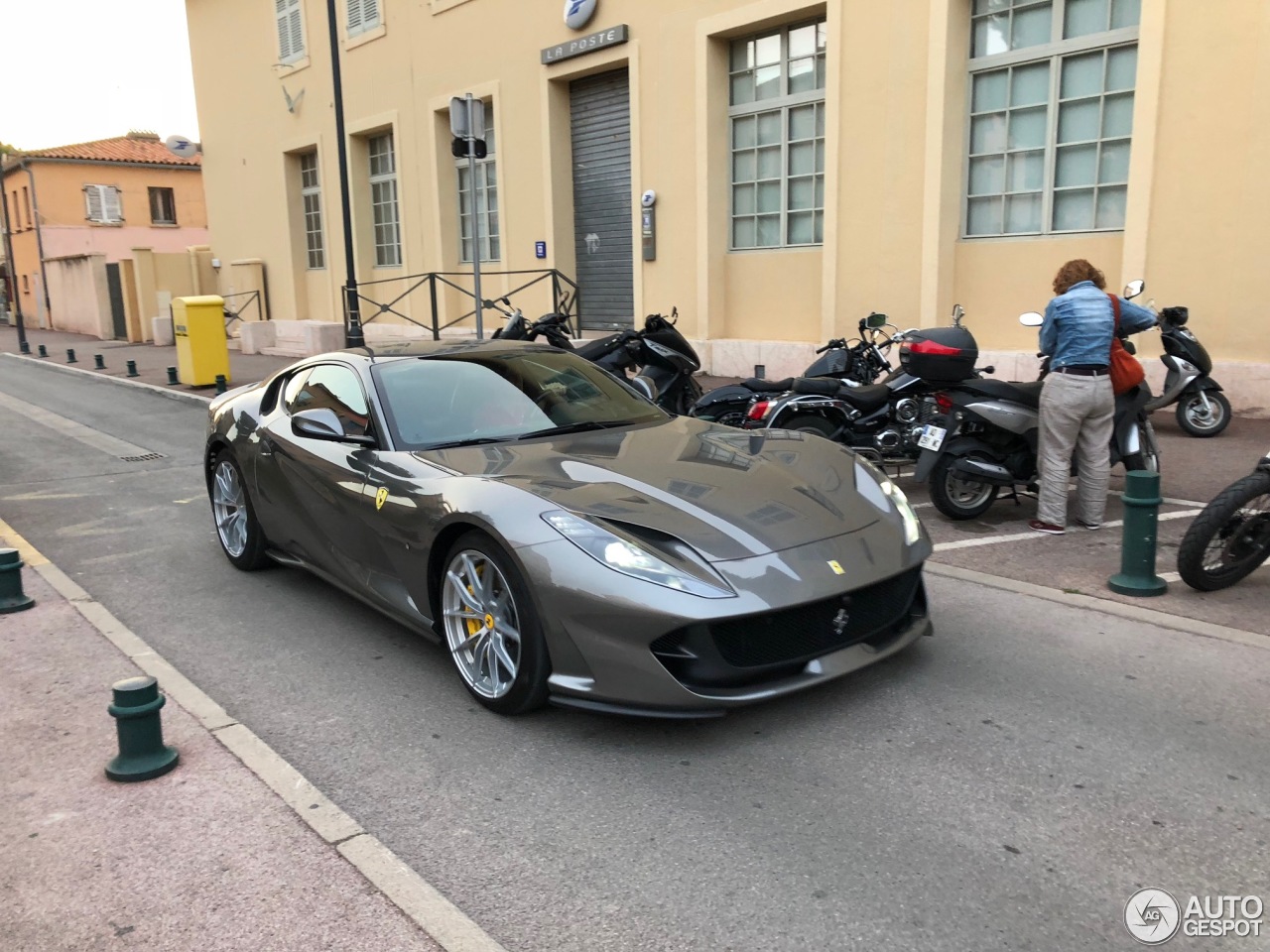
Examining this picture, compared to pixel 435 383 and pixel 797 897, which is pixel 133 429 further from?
pixel 797 897

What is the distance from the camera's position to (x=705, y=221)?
14289 millimetres

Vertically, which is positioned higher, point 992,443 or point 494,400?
point 494,400

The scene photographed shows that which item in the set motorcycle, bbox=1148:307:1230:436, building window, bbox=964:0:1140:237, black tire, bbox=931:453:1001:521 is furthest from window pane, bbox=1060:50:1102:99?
black tire, bbox=931:453:1001:521

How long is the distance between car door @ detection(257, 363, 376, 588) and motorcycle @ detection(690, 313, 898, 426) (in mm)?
3741

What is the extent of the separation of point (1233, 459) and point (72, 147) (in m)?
47.1

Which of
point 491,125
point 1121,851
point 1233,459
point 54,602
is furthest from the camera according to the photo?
point 491,125

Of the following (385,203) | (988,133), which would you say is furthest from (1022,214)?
(385,203)

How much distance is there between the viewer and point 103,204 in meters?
42.4

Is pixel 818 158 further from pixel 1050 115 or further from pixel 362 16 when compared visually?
pixel 362 16

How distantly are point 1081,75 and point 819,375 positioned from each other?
16.0ft

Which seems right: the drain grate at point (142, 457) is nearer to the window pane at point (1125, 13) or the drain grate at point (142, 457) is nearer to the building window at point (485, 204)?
the building window at point (485, 204)

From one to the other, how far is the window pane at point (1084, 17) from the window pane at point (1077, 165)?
45.9 inches

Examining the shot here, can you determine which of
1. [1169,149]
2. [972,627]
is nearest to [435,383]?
[972,627]

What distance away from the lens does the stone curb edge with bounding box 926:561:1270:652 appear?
15.6 ft
